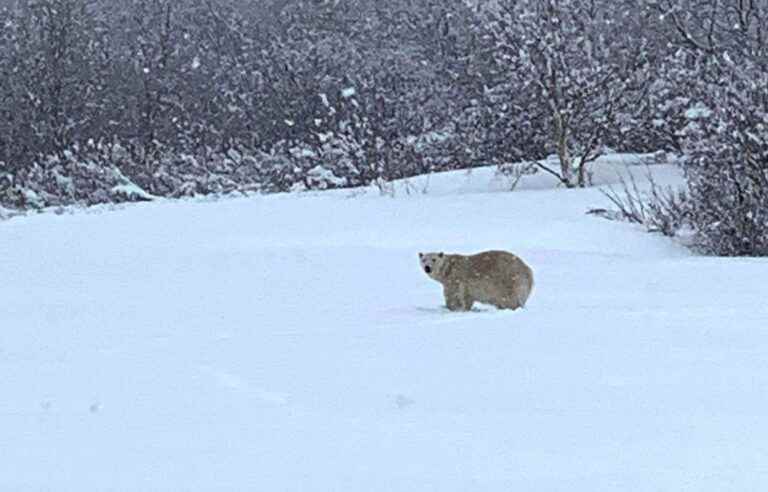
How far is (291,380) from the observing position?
12.2 ft

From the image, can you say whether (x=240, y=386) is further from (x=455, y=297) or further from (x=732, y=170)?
A: (x=732, y=170)

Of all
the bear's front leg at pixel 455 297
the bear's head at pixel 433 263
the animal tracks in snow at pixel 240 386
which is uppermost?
the bear's head at pixel 433 263

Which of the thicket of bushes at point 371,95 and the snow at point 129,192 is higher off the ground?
the thicket of bushes at point 371,95

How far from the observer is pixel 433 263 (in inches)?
232

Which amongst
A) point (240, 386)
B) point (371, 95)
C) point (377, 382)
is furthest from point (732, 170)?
point (371, 95)

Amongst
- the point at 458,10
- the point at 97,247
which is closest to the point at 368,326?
the point at 97,247

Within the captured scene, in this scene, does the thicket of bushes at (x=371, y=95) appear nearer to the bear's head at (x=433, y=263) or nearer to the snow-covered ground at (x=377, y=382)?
the snow-covered ground at (x=377, y=382)

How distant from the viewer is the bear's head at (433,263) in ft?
19.3

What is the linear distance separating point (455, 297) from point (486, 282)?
0.18 metres

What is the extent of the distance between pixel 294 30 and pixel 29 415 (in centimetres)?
3192

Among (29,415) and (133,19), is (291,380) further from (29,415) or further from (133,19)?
(133,19)

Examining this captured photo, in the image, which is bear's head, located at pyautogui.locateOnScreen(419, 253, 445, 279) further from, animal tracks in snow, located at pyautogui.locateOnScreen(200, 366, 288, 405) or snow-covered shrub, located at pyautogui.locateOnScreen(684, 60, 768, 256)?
snow-covered shrub, located at pyautogui.locateOnScreen(684, 60, 768, 256)

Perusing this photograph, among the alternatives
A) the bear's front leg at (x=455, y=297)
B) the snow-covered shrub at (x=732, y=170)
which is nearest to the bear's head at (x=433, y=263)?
the bear's front leg at (x=455, y=297)

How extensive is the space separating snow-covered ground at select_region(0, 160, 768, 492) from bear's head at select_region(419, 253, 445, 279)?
0.22 meters
